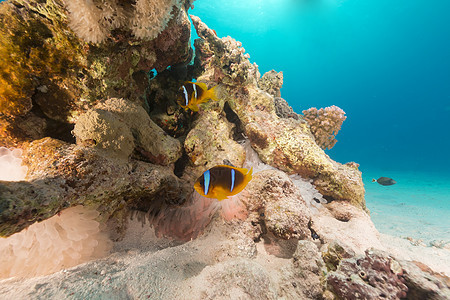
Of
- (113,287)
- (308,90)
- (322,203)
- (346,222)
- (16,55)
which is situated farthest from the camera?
(308,90)

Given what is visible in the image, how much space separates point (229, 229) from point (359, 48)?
11802cm

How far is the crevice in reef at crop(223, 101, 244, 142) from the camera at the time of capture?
4.77 meters

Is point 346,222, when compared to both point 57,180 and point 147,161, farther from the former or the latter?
point 57,180

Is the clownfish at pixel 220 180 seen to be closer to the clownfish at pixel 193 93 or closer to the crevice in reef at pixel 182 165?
the clownfish at pixel 193 93

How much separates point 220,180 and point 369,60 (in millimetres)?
124428

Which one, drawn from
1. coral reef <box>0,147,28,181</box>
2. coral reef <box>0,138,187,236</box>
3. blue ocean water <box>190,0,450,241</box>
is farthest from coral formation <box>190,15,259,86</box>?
blue ocean water <box>190,0,450,241</box>

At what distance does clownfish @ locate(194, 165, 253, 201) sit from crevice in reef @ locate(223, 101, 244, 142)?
2.91 meters

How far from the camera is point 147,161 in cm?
273

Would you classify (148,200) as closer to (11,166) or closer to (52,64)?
(11,166)

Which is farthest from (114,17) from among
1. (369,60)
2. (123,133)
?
(369,60)

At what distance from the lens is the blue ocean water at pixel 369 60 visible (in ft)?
197

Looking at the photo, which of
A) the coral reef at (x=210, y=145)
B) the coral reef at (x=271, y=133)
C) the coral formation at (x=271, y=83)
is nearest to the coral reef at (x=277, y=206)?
the coral reef at (x=210, y=145)

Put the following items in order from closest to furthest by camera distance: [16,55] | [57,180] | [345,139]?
1. [57,180]
2. [16,55]
3. [345,139]

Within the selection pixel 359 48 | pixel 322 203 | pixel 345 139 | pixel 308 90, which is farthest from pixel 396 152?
pixel 322 203
